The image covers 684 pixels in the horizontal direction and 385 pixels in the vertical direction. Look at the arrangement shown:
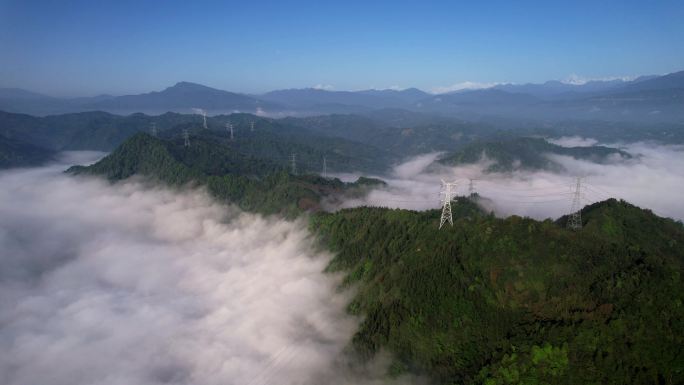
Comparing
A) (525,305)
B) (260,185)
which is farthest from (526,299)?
(260,185)

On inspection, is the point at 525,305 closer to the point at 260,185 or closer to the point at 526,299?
the point at 526,299

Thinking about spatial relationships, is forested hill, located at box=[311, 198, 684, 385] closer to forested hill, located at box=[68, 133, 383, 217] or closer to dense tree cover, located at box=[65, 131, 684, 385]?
dense tree cover, located at box=[65, 131, 684, 385]

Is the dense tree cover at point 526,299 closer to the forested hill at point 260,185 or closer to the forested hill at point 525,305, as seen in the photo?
the forested hill at point 525,305

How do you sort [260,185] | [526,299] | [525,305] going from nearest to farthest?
[525,305], [526,299], [260,185]

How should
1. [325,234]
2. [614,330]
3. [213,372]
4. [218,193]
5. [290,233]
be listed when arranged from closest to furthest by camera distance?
1. [614,330]
2. [213,372]
3. [325,234]
4. [290,233]
5. [218,193]

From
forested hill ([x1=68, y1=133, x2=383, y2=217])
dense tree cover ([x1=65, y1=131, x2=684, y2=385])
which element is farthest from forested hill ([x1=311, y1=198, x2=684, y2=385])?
forested hill ([x1=68, y1=133, x2=383, y2=217])

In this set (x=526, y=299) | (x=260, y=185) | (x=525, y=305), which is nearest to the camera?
(x=525, y=305)

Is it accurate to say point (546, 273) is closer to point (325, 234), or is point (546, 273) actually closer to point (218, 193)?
point (325, 234)

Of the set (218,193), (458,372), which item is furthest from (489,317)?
(218,193)

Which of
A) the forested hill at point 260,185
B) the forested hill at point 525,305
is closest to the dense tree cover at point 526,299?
the forested hill at point 525,305
